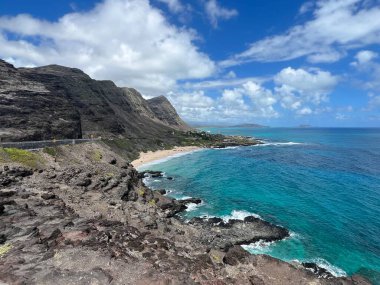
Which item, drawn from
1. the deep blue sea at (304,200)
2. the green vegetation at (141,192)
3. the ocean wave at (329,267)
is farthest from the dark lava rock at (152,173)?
the ocean wave at (329,267)

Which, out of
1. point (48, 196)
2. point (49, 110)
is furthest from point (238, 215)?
point (49, 110)

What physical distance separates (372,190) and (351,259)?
36.8 metres

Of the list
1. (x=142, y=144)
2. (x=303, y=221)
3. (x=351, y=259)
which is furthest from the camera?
(x=142, y=144)

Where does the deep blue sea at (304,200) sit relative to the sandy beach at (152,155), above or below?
below

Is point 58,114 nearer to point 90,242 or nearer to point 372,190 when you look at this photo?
point 90,242

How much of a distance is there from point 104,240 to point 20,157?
93.8 feet

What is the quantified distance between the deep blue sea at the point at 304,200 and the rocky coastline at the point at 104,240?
381 cm

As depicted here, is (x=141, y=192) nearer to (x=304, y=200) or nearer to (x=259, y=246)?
(x=259, y=246)

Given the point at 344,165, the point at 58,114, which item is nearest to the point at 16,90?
the point at 58,114

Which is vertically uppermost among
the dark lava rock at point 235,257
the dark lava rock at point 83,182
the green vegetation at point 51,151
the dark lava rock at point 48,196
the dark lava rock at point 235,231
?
the green vegetation at point 51,151

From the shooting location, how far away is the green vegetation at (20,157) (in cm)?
4264

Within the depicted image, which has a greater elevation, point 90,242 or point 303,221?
point 90,242

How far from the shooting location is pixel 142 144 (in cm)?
13138

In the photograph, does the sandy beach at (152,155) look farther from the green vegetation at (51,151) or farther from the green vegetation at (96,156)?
the green vegetation at (51,151)
